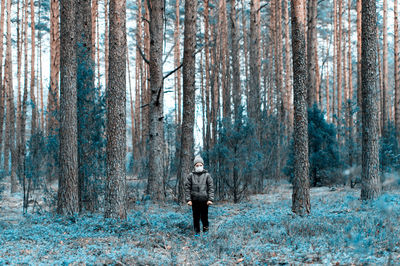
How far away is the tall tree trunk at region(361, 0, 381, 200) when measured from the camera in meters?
9.09

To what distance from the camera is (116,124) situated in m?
7.48

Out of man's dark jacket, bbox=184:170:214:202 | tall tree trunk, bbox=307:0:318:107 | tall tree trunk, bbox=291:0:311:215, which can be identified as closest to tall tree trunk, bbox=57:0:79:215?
man's dark jacket, bbox=184:170:214:202

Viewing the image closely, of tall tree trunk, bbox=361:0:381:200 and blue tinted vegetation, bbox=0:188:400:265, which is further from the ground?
tall tree trunk, bbox=361:0:381:200

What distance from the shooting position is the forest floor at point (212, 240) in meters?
4.53

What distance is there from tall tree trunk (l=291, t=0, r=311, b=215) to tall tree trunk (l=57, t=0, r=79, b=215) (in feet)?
16.2

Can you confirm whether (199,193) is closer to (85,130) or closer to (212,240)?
(212,240)

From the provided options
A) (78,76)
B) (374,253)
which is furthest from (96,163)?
(374,253)

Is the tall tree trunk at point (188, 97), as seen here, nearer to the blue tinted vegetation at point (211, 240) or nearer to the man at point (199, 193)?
the blue tinted vegetation at point (211, 240)

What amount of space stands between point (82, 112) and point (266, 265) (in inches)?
258

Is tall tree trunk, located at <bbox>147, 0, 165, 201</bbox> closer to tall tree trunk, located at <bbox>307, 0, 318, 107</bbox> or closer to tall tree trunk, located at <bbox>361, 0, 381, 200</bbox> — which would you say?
tall tree trunk, located at <bbox>361, 0, 381, 200</bbox>

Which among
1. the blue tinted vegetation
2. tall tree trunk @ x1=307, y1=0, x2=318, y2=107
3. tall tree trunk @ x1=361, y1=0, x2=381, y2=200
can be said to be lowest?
the blue tinted vegetation

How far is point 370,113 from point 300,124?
99.4 inches

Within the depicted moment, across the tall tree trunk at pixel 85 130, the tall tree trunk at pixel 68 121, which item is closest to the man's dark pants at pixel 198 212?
the tall tree trunk at pixel 68 121

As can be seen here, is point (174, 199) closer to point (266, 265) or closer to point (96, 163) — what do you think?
point (96, 163)
